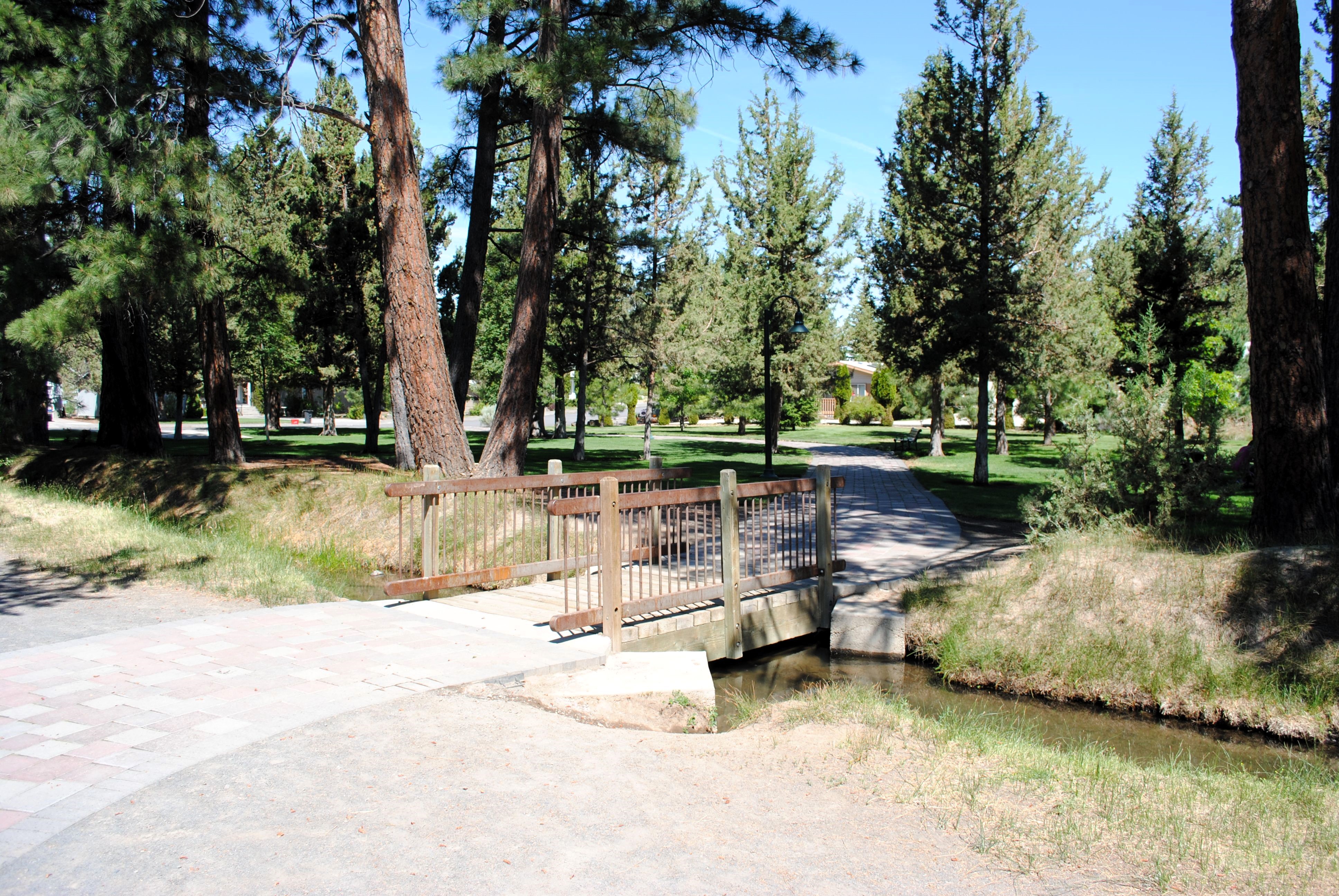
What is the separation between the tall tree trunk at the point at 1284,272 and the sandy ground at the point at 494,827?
6997 millimetres

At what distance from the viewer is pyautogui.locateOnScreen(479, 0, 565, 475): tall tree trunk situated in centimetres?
1361

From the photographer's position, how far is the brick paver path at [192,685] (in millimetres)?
4062

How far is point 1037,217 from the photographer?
73.8 ft

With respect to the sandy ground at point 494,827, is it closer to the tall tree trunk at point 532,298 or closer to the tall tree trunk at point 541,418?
the tall tree trunk at point 532,298

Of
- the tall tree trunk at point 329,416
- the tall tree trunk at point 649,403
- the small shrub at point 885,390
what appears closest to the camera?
the tall tree trunk at point 649,403

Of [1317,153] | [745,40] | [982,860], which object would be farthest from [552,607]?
[1317,153]

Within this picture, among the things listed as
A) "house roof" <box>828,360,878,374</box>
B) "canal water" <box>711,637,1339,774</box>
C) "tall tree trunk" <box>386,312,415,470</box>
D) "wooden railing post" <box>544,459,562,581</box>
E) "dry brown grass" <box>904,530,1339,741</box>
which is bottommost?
"canal water" <box>711,637,1339,774</box>

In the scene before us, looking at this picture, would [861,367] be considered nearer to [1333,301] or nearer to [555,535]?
[1333,301]

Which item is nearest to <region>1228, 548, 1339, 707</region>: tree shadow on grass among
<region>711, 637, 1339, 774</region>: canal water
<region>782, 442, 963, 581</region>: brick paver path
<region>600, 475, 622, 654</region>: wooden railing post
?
<region>711, 637, 1339, 774</region>: canal water

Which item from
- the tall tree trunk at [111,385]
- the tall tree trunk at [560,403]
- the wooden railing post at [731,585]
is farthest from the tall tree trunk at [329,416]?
the wooden railing post at [731,585]

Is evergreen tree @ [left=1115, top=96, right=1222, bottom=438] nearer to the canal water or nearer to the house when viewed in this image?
the canal water

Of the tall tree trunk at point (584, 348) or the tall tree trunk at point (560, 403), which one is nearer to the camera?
the tall tree trunk at point (584, 348)

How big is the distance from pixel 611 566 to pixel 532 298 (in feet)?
25.6

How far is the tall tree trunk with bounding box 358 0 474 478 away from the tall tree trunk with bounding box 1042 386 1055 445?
1178 inches
